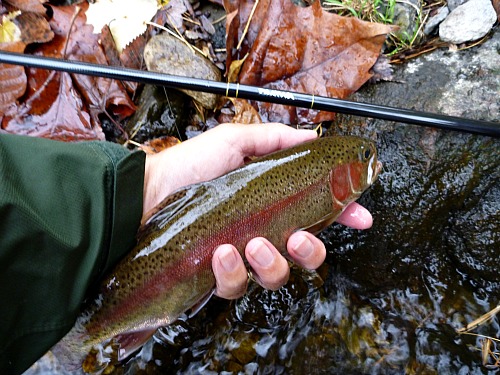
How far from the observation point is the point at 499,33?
10.2 feet

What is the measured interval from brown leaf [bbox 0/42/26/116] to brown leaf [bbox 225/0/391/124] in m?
1.66

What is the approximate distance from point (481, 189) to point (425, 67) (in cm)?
89

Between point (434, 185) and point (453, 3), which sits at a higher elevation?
point (453, 3)

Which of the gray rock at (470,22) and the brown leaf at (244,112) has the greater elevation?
the gray rock at (470,22)

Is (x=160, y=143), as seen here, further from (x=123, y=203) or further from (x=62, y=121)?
(x=123, y=203)

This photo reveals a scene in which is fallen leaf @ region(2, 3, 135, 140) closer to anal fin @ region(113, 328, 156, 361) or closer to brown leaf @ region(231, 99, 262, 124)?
brown leaf @ region(231, 99, 262, 124)

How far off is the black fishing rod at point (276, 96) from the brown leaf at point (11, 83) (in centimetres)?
68

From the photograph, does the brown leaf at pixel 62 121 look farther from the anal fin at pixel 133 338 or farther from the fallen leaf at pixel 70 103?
the anal fin at pixel 133 338

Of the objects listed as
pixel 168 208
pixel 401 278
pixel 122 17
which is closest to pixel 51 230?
pixel 168 208

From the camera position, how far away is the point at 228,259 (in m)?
2.26

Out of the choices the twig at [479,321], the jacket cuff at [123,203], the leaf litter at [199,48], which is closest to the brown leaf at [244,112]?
the leaf litter at [199,48]

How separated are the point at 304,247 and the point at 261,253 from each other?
248 millimetres

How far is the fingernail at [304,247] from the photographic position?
2.41 meters

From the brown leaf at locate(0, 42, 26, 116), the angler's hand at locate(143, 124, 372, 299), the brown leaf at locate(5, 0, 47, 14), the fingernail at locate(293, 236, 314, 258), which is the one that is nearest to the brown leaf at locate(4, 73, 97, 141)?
the brown leaf at locate(0, 42, 26, 116)
